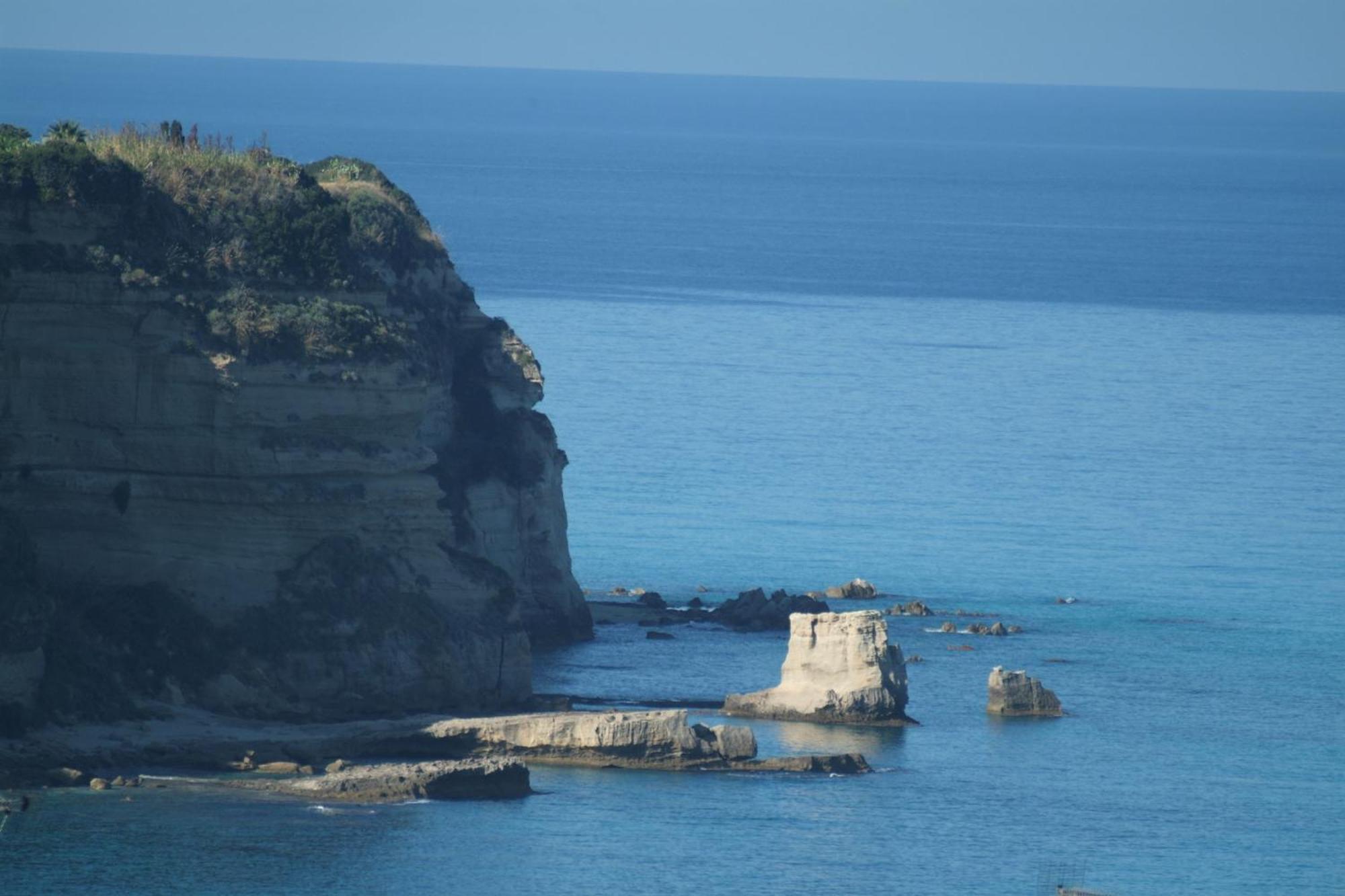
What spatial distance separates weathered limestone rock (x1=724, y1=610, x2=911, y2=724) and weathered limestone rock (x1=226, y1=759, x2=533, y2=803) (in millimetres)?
10942

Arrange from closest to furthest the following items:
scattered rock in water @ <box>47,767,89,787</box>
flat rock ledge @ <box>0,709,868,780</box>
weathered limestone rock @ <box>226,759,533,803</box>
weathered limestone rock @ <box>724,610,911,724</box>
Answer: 1. scattered rock in water @ <box>47,767,89,787</box>
2. weathered limestone rock @ <box>226,759,533,803</box>
3. flat rock ledge @ <box>0,709,868,780</box>
4. weathered limestone rock @ <box>724,610,911,724</box>

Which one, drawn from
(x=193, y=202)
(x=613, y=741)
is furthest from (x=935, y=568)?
(x=193, y=202)

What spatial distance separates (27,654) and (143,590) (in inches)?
210

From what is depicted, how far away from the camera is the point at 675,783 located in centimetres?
5978

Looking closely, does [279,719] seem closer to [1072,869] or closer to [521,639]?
[521,639]

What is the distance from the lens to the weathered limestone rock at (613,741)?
60625 millimetres

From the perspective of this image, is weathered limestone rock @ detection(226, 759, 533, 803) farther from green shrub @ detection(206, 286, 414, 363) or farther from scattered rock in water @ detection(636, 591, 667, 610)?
scattered rock in water @ detection(636, 591, 667, 610)

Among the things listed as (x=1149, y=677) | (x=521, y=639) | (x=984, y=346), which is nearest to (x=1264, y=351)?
(x=984, y=346)

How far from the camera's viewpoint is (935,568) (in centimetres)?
9200

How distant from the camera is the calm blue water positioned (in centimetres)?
5391

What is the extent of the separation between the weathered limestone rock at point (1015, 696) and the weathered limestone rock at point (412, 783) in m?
16.0

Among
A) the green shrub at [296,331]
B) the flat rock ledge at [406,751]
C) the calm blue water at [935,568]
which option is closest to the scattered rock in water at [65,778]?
the flat rock ledge at [406,751]

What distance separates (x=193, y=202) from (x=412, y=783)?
16429 millimetres

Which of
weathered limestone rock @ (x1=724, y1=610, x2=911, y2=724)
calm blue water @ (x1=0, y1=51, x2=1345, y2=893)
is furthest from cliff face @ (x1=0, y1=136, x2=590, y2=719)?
weathered limestone rock @ (x1=724, y1=610, x2=911, y2=724)
